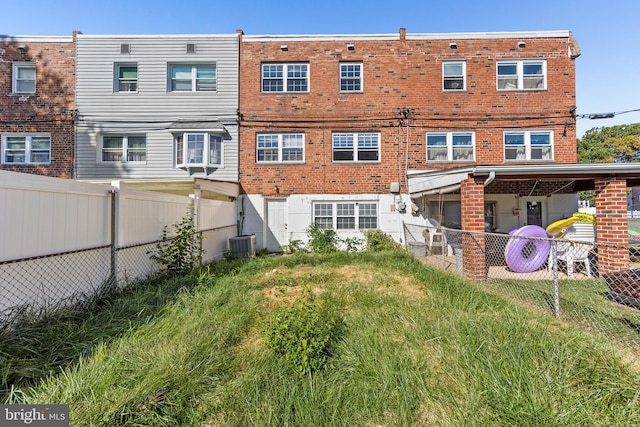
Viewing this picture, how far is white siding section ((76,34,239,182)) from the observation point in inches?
453

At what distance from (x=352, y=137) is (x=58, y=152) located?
475 inches

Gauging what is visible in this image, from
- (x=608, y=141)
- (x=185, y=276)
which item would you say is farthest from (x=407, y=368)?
(x=608, y=141)

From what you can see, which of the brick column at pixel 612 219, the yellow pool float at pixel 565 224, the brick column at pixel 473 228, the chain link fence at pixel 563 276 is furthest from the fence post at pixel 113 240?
the yellow pool float at pixel 565 224

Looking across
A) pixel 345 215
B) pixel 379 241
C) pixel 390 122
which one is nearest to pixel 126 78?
pixel 345 215

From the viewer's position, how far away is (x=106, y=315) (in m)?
4.03

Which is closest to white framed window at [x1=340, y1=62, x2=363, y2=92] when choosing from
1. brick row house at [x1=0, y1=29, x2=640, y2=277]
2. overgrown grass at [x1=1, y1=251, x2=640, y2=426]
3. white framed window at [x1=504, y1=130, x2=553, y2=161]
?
brick row house at [x1=0, y1=29, x2=640, y2=277]

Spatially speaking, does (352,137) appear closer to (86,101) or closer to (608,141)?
(86,101)

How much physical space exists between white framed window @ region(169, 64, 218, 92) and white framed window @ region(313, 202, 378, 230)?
679 cm

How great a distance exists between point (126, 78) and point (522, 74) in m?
16.5

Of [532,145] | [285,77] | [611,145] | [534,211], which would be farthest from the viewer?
[611,145]

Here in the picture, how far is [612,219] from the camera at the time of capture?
7.11 m

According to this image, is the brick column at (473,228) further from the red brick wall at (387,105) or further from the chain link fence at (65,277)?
the chain link fence at (65,277)

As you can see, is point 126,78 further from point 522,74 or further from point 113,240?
point 522,74

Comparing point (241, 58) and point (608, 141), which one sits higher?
point (608, 141)
